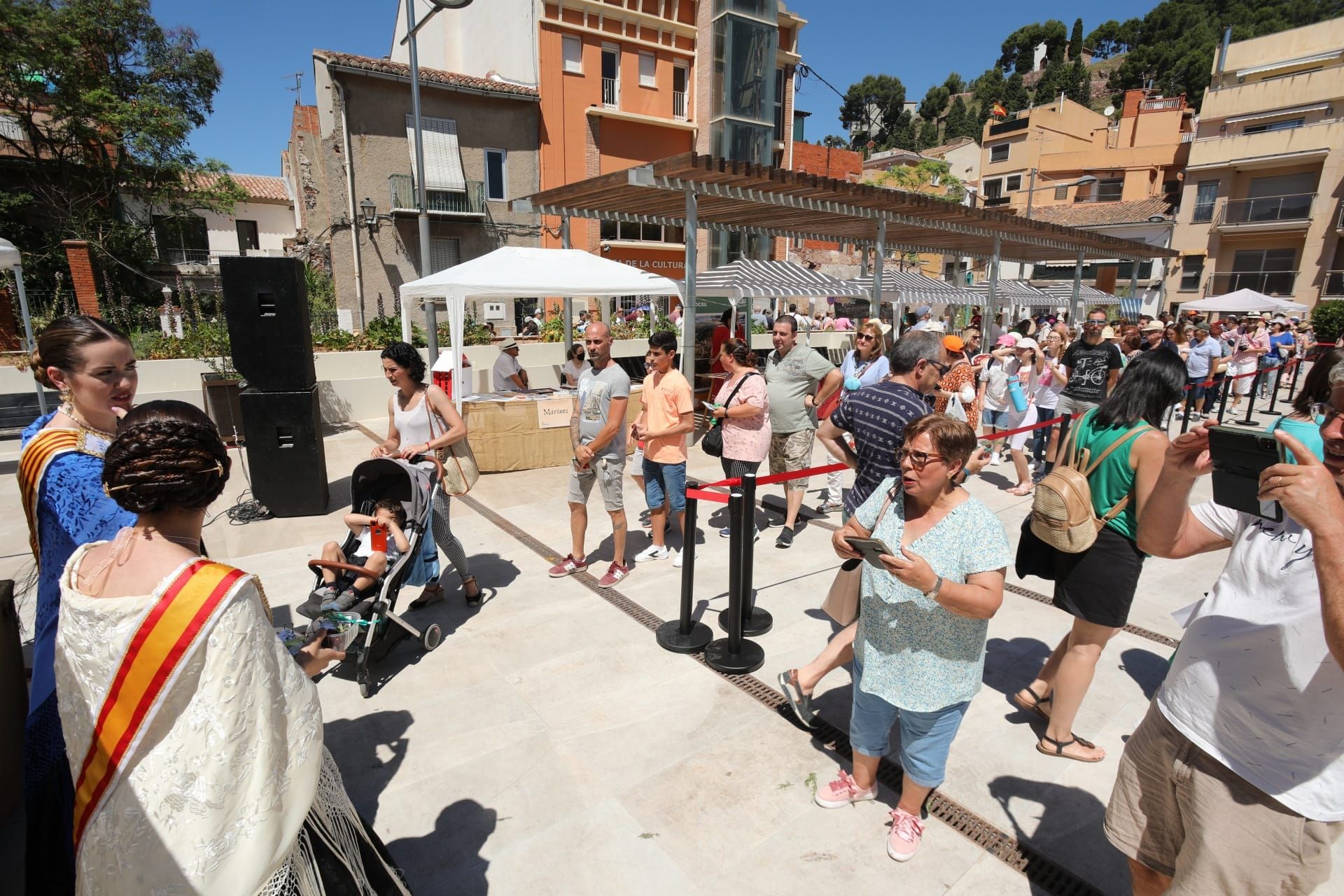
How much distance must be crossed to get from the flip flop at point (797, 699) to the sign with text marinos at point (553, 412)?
5506 millimetres

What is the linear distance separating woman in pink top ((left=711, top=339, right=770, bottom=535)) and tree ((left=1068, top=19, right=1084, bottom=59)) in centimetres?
11816

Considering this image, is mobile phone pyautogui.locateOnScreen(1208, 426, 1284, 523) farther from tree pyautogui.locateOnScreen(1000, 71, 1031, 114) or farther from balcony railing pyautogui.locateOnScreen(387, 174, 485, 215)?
tree pyautogui.locateOnScreen(1000, 71, 1031, 114)

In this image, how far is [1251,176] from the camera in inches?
1257

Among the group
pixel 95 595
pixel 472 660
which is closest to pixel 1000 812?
pixel 472 660

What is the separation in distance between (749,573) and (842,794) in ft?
4.51

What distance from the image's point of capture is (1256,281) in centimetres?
3153

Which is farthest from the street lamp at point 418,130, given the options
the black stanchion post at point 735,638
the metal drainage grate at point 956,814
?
the metal drainage grate at point 956,814

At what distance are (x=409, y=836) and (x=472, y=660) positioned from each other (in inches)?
50.4

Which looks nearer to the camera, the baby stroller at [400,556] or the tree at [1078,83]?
the baby stroller at [400,556]

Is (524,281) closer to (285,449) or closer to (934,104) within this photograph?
(285,449)

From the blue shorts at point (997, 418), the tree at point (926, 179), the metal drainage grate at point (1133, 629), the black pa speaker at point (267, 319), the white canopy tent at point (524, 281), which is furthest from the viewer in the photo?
the tree at point (926, 179)

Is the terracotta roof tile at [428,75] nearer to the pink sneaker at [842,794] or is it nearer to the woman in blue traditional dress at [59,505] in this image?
the woman in blue traditional dress at [59,505]

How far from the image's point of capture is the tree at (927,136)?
288ft

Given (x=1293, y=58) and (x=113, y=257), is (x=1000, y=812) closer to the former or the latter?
(x=113, y=257)
